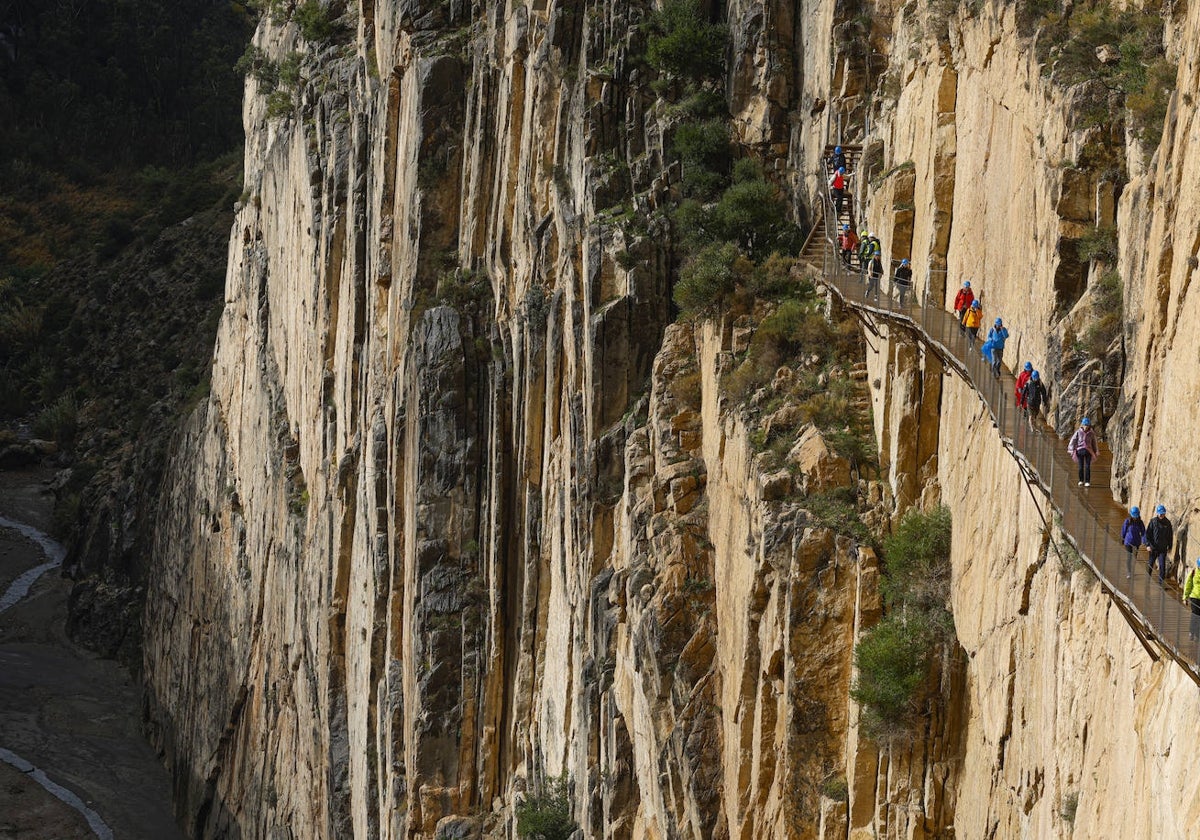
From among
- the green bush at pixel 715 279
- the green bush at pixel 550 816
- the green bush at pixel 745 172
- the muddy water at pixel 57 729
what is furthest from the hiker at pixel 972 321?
the muddy water at pixel 57 729

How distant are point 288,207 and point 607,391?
32281mm

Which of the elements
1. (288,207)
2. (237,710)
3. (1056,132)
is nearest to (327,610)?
(237,710)

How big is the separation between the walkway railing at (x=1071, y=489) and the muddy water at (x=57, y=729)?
2147 inches

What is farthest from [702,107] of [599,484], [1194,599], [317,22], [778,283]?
[317,22]

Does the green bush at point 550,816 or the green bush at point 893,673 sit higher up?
the green bush at point 893,673

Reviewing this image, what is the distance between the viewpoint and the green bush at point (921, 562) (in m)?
28.1

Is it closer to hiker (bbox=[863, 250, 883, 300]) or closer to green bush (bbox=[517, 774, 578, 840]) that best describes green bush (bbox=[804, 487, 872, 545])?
hiker (bbox=[863, 250, 883, 300])

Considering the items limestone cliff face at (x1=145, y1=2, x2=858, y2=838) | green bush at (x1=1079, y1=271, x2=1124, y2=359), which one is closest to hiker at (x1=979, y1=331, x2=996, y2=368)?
green bush at (x1=1079, y1=271, x2=1124, y2=359)

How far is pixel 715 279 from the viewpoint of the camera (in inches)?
1486

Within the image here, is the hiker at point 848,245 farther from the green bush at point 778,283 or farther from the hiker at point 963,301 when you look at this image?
the hiker at point 963,301

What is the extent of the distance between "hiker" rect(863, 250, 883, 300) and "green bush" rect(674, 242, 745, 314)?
6.05 metres

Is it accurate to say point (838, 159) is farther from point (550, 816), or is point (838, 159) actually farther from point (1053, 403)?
point (550, 816)

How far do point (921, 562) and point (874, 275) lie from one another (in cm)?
623

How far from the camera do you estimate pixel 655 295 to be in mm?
41312
